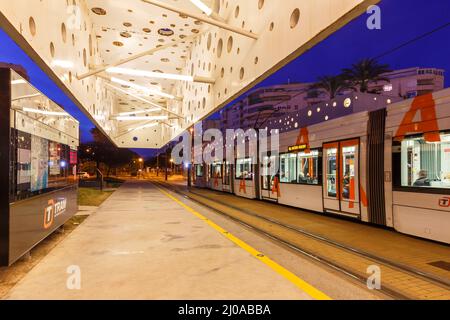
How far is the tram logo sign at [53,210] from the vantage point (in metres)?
6.71

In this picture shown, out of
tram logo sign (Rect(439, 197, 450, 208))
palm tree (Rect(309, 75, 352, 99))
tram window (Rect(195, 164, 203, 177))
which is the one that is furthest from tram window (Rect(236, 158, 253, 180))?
palm tree (Rect(309, 75, 352, 99))

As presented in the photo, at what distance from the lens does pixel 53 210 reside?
287 inches

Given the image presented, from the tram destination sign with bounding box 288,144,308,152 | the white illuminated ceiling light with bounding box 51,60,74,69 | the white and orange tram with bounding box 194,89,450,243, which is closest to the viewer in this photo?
the white and orange tram with bounding box 194,89,450,243

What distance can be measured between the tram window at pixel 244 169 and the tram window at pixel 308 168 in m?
5.13

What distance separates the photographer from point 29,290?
4.27 meters

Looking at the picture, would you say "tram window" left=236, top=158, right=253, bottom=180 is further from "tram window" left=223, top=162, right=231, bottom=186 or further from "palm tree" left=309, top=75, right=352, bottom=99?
"palm tree" left=309, top=75, right=352, bottom=99

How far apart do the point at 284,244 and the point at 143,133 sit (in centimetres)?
4295

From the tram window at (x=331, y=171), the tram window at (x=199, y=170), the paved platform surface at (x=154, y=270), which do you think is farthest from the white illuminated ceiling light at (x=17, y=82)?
the tram window at (x=199, y=170)

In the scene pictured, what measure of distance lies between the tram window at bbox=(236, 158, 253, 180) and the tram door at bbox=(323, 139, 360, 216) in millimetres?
6950

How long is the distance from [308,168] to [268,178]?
147 inches

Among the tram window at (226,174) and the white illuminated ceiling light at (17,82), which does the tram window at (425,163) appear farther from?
the tram window at (226,174)

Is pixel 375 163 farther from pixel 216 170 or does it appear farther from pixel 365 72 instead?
pixel 365 72

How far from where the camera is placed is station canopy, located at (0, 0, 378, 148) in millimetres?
7364

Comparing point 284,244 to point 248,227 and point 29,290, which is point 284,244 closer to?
point 248,227
